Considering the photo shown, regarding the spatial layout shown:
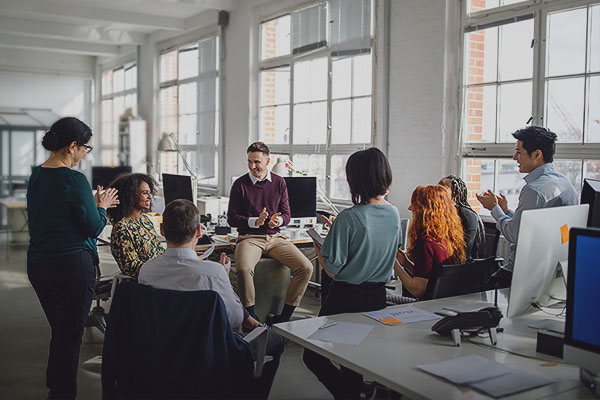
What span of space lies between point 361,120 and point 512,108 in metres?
1.66

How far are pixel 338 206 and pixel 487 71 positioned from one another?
6.95 ft

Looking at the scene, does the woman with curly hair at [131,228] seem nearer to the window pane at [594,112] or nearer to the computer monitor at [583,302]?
the computer monitor at [583,302]

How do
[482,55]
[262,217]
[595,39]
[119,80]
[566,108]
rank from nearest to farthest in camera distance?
[595,39]
[566,108]
[262,217]
[482,55]
[119,80]

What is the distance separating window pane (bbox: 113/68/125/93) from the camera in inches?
472

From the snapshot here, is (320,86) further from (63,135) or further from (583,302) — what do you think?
(583,302)

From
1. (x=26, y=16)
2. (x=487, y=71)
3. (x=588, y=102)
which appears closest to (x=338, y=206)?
(x=487, y=71)

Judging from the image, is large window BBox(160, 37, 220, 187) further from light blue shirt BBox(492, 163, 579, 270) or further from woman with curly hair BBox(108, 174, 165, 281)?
light blue shirt BBox(492, 163, 579, 270)

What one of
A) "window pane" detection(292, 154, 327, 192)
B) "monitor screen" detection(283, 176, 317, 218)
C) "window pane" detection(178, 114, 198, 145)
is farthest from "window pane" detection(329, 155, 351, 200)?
"window pane" detection(178, 114, 198, 145)

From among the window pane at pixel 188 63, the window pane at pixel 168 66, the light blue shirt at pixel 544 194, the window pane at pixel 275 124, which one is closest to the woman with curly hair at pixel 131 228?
the light blue shirt at pixel 544 194

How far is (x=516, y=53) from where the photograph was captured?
454 centimetres

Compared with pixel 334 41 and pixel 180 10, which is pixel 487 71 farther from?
pixel 180 10

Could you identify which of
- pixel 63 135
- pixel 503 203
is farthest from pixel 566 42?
pixel 63 135

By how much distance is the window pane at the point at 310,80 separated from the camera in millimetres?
6543

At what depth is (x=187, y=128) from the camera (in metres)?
9.45
